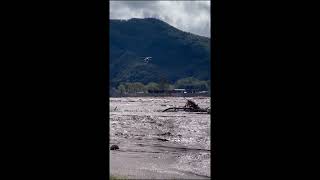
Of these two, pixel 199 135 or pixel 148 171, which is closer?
pixel 148 171
